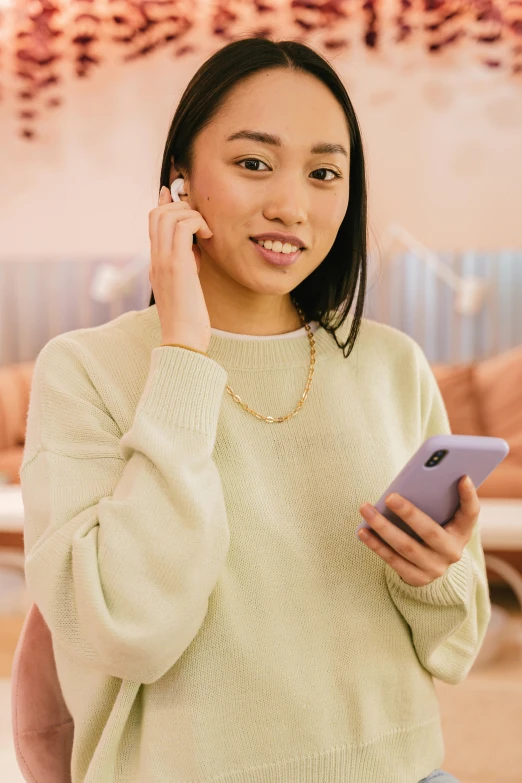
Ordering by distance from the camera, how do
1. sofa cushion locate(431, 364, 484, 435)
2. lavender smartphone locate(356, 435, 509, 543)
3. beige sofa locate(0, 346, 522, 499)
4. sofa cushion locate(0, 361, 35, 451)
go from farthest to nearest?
sofa cushion locate(0, 361, 35, 451), sofa cushion locate(431, 364, 484, 435), beige sofa locate(0, 346, 522, 499), lavender smartphone locate(356, 435, 509, 543)

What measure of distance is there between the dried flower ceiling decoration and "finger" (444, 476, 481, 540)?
3538mm

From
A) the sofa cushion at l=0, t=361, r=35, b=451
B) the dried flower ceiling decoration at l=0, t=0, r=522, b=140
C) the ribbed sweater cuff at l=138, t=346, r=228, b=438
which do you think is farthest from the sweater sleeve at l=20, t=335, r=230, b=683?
the dried flower ceiling decoration at l=0, t=0, r=522, b=140

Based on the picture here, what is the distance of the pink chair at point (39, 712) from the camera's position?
1044mm

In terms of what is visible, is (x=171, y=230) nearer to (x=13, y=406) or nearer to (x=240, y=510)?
(x=240, y=510)

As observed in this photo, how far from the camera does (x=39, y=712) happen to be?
1.06 meters

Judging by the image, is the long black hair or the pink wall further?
the pink wall

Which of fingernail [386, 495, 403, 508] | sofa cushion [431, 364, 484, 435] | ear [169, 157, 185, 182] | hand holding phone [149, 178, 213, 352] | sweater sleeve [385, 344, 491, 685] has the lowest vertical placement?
sofa cushion [431, 364, 484, 435]

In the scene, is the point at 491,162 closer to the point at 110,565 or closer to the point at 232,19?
the point at 232,19

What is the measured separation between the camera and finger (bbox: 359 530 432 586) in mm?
959

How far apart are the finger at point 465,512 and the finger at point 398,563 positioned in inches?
2.0

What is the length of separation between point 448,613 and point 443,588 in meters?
0.04

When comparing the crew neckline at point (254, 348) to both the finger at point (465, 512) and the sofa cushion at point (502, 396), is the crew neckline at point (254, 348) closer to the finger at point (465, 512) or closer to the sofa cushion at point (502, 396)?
the finger at point (465, 512)

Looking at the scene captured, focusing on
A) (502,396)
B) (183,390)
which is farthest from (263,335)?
(502,396)

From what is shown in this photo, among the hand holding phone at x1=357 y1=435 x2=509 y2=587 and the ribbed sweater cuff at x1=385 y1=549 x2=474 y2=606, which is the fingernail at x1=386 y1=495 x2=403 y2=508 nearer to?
the hand holding phone at x1=357 y1=435 x2=509 y2=587
